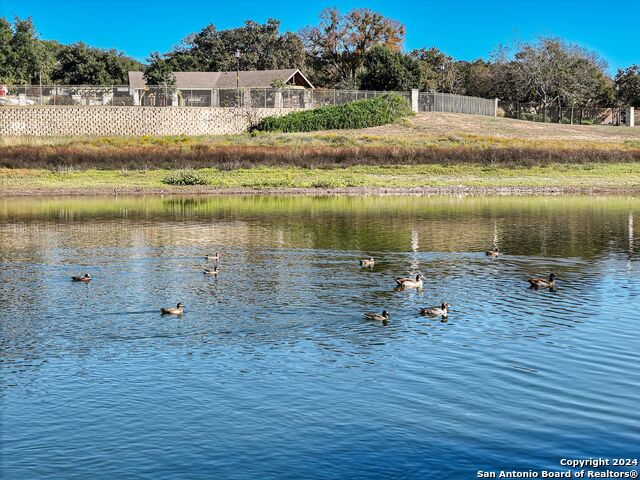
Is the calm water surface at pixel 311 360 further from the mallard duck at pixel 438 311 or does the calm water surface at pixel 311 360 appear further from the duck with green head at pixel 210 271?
the duck with green head at pixel 210 271

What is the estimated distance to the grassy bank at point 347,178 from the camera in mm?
60719

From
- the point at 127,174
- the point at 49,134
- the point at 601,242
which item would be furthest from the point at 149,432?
the point at 49,134

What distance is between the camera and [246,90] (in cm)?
9619

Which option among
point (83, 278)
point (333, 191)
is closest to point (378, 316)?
point (83, 278)

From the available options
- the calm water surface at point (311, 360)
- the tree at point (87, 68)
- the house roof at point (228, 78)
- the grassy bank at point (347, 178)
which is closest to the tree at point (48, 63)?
the tree at point (87, 68)

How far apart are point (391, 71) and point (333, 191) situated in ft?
189

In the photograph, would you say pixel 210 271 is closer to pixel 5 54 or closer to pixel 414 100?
pixel 414 100

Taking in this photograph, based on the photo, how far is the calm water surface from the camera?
13.9 m

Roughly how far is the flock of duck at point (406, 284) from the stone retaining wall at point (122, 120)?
6179cm

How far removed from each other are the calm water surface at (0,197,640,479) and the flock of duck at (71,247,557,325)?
0.35 meters

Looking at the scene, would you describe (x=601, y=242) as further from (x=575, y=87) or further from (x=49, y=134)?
(x=575, y=87)

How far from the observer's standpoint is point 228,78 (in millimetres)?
123312

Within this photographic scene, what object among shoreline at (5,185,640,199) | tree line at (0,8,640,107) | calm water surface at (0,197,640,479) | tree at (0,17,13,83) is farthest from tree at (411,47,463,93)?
calm water surface at (0,197,640,479)

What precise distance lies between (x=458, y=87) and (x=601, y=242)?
104 metres
